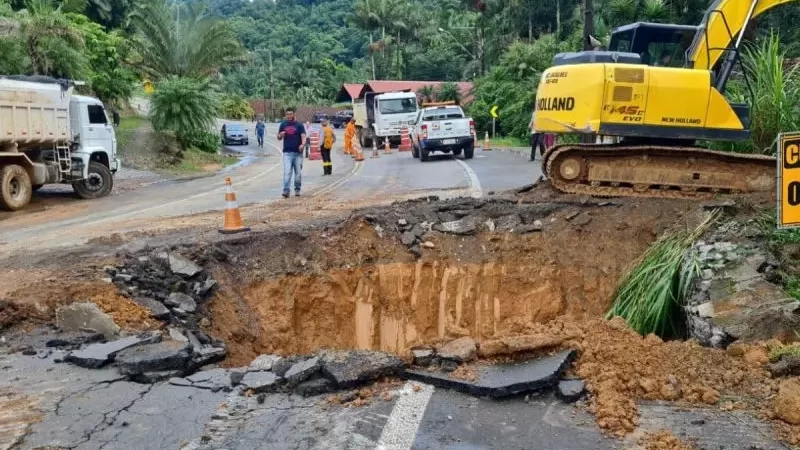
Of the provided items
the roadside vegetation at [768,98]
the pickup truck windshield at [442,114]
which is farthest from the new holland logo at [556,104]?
the pickup truck windshield at [442,114]

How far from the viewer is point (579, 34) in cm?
3172

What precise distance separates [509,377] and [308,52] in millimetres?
83027

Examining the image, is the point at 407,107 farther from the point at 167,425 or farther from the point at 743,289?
the point at 167,425

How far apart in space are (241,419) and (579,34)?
30.5m

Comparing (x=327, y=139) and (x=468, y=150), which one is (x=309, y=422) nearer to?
(x=327, y=139)

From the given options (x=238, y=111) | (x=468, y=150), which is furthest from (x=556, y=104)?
(x=238, y=111)

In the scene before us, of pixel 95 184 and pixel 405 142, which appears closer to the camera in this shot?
pixel 95 184

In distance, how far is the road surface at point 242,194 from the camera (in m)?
11.5

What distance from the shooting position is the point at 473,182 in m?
16.3

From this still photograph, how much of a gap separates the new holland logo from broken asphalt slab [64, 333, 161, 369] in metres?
6.68

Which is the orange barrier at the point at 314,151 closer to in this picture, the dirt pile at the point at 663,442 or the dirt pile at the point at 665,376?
the dirt pile at the point at 665,376

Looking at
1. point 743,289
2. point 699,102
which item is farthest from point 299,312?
point 699,102

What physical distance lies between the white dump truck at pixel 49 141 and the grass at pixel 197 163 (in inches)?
277

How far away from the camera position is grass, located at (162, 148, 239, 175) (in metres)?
25.4
